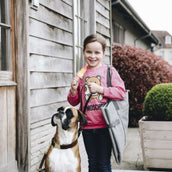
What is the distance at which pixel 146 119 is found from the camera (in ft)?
15.6

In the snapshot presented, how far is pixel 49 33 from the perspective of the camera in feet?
12.4

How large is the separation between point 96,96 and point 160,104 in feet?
6.76

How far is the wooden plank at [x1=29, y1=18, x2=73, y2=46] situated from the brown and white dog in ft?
3.64

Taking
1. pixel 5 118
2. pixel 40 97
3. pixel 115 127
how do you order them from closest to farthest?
pixel 115 127 → pixel 5 118 → pixel 40 97

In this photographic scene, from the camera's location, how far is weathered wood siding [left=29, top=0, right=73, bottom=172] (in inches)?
132

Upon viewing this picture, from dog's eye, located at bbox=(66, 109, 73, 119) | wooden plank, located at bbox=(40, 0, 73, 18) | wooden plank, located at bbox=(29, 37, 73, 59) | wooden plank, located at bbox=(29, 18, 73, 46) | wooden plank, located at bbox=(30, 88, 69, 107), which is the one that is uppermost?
wooden plank, located at bbox=(40, 0, 73, 18)

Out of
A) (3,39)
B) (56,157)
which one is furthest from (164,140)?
(3,39)

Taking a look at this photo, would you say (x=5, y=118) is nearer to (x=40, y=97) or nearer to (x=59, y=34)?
(x=40, y=97)

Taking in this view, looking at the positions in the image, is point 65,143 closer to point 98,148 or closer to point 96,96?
point 98,148

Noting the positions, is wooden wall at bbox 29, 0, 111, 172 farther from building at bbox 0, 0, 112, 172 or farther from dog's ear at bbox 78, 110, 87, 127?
dog's ear at bbox 78, 110, 87, 127

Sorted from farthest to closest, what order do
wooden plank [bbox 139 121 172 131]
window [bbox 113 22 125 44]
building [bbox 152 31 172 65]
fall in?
building [bbox 152 31 172 65]
window [bbox 113 22 125 44]
wooden plank [bbox 139 121 172 131]

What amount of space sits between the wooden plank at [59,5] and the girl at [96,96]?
1.20 meters

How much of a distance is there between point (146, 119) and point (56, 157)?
7.84 feet

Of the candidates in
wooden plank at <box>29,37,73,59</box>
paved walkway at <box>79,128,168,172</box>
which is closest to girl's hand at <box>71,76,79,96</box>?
wooden plank at <box>29,37,73,59</box>
